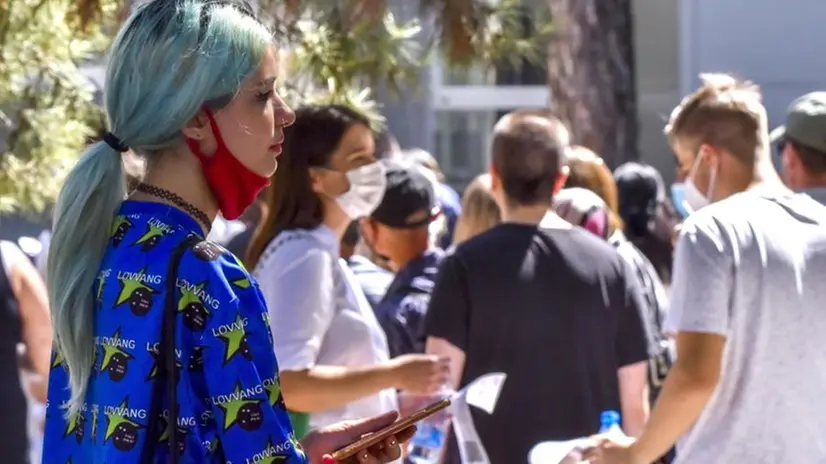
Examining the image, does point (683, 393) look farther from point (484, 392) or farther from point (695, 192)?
Result: point (484, 392)

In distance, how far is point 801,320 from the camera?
3.36 metres

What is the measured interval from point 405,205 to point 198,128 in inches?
125

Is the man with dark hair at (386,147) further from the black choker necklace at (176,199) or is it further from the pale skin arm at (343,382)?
the black choker necklace at (176,199)

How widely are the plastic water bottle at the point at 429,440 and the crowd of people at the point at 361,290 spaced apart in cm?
7

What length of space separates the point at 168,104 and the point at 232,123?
0.10m

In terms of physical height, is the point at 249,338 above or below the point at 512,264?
above

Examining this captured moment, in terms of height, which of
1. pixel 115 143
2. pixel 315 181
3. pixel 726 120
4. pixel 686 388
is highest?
pixel 115 143

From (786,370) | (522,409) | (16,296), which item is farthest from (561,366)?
(16,296)

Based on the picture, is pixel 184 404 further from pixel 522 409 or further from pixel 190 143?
pixel 522 409

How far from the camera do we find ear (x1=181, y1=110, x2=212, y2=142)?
2002 millimetres

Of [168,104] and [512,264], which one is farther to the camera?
[512,264]

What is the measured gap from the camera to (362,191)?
3.85m

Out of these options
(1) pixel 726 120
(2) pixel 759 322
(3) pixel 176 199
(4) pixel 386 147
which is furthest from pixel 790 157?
(4) pixel 386 147

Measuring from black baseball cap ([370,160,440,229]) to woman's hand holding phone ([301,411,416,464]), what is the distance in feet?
9.58
